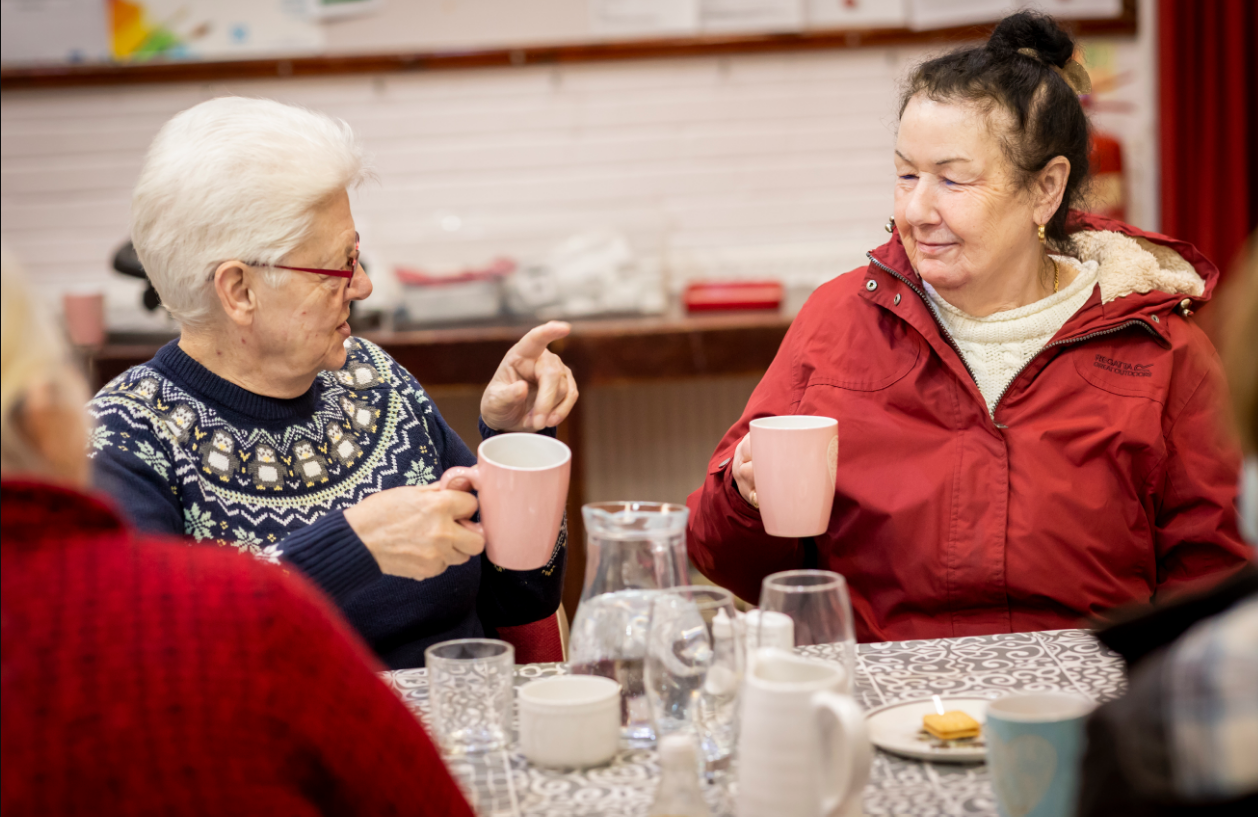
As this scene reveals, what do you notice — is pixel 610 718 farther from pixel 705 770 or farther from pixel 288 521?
pixel 288 521

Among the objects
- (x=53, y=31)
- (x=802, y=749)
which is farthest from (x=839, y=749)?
(x=53, y=31)

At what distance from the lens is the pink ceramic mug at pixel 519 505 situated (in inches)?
50.9

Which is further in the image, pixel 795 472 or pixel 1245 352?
pixel 795 472

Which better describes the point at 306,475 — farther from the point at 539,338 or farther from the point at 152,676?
the point at 152,676

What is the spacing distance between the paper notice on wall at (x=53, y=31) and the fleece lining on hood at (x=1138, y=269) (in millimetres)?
3263

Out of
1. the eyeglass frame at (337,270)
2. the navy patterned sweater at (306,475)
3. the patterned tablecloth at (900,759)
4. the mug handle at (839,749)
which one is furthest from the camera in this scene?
the eyeglass frame at (337,270)

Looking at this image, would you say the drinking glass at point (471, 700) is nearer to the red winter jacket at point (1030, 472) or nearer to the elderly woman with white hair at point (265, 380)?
the elderly woman with white hair at point (265, 380)

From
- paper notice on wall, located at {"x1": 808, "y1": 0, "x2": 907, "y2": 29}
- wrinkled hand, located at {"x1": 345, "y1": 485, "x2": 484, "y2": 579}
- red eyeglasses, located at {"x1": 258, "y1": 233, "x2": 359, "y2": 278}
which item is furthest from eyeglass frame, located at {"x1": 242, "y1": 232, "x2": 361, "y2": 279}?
paper notice on wall, located at {"x1": 808, "y1": 0, "x2": 907, "y2": 29}

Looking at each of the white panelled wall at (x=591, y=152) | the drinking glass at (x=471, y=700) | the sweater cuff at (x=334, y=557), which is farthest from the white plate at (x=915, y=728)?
the white panelled wall at (x=591, y=152)

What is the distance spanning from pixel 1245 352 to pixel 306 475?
1.26 metres

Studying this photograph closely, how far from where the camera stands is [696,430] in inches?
164

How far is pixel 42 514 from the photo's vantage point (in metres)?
0.82

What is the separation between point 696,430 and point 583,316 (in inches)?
31.4

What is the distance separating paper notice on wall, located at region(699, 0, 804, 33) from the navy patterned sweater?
8.13ft
